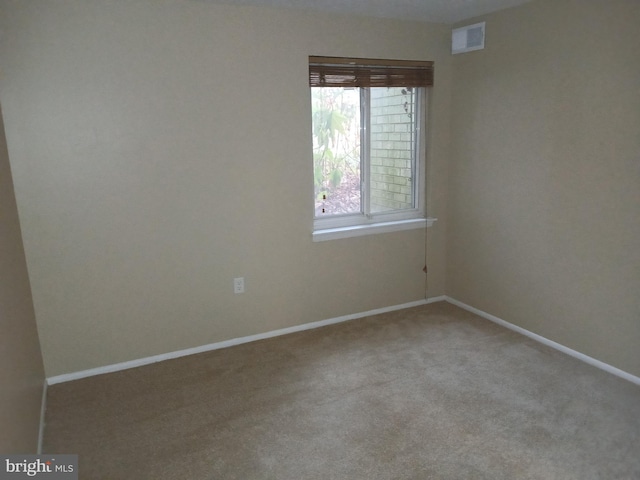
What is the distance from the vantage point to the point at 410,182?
4.00m

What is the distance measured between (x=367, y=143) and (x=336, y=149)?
261mm

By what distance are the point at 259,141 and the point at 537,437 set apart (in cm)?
237

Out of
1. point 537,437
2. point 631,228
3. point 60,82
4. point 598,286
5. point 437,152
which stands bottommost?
point 537,437

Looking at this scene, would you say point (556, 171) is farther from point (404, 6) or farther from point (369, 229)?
point (404, 6)

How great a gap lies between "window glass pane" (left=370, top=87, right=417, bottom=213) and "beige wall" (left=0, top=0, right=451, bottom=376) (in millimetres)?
339

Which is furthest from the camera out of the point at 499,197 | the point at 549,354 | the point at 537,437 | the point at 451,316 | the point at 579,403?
the point at 451,316

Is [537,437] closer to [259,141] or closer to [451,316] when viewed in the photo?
[451,316]

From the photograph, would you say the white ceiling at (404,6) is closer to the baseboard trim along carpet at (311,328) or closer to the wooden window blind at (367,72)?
the wooden window blind at (367,72)

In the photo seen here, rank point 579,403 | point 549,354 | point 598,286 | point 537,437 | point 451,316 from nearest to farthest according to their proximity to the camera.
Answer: point 537,437
point 579,403
point 598,286
point 549,354
point 451,316

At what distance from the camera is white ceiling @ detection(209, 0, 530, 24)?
3.06 meters

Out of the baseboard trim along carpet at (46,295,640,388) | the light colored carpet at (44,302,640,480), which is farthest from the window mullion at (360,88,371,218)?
the light colored carpet at (44,302,640,480)

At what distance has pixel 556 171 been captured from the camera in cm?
312

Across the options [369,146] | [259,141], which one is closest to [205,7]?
[259,141]

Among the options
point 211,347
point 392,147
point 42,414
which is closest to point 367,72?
point 392,147
